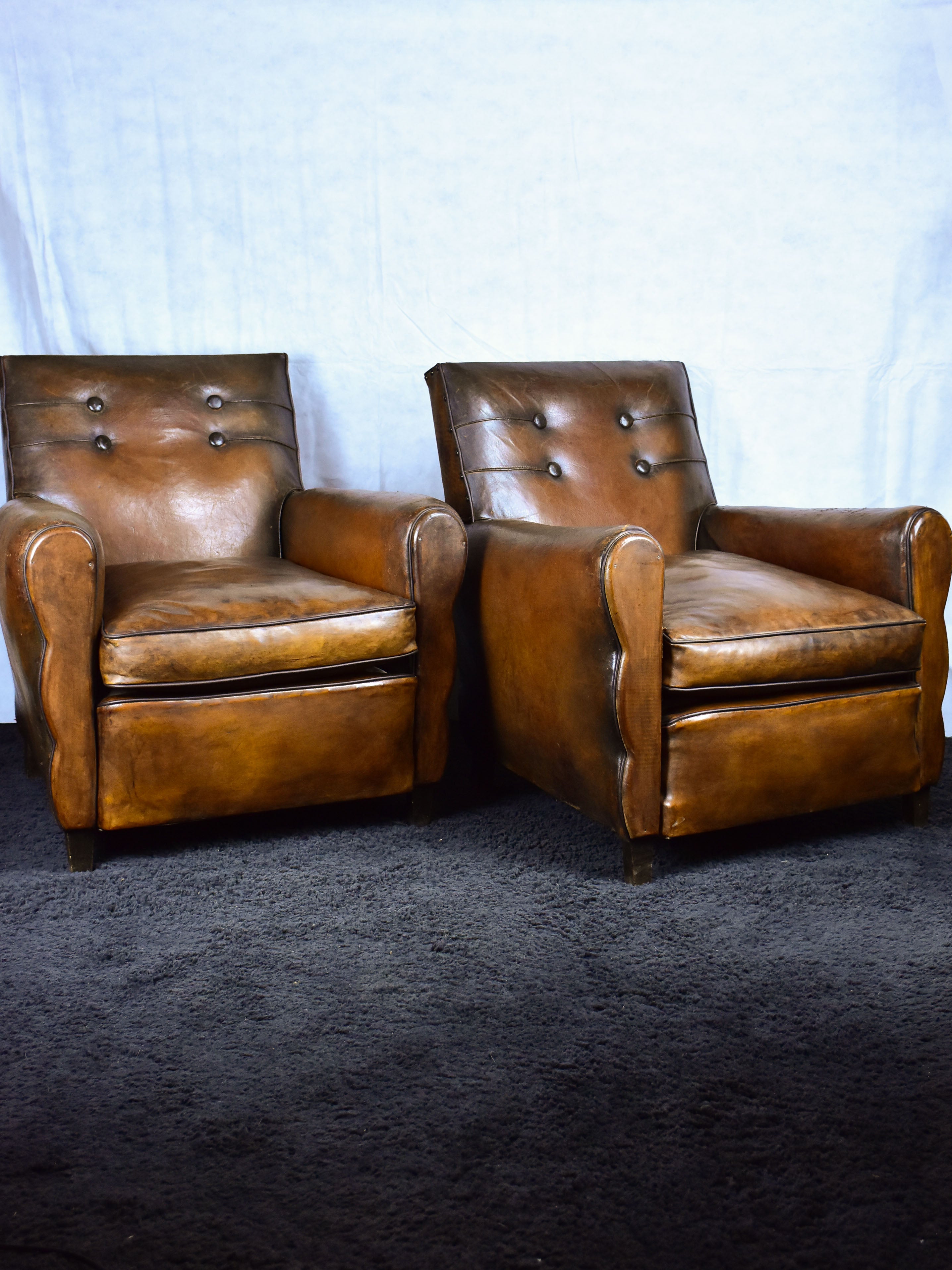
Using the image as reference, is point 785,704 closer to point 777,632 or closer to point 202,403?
point 777,632

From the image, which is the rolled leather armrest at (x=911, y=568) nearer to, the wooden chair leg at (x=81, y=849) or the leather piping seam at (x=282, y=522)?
the leather piping seam at (x=282, y=522)

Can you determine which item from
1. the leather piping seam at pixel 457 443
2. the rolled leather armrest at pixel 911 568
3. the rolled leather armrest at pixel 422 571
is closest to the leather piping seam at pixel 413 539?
the rolled leather armrest at pixel 422 571

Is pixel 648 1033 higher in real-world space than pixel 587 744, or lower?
lower

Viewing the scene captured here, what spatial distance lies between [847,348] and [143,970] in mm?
2645

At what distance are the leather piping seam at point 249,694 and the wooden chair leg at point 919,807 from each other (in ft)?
3.26

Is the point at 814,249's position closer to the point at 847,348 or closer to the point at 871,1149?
the point at 847,348

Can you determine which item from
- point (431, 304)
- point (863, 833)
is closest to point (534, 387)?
point (431, 304)

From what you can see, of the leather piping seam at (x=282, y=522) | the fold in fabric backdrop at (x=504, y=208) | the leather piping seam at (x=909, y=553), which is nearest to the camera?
the leather piping seam at (x=909, y=553)

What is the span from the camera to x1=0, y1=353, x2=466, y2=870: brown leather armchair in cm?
186

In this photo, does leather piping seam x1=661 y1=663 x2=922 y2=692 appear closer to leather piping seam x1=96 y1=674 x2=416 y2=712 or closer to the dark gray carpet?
the dark gray carpet

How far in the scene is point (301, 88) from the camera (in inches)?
116

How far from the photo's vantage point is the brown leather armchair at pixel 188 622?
1.86 m

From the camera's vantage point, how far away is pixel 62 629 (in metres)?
1.82

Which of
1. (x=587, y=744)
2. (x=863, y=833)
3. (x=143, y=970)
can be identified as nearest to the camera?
(x=143, y=970)
